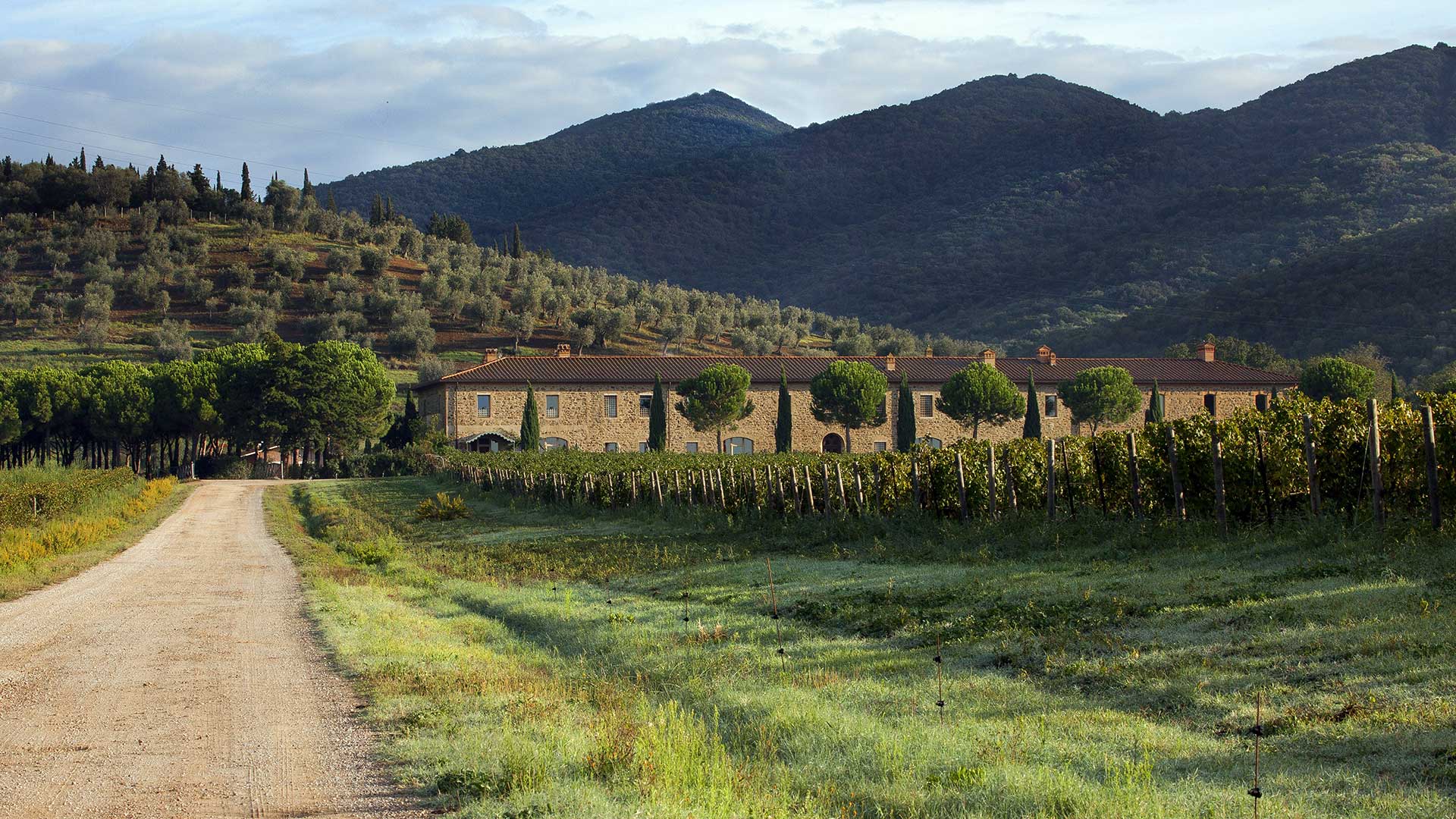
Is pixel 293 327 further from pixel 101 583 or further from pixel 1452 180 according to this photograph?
pixel 1452 180

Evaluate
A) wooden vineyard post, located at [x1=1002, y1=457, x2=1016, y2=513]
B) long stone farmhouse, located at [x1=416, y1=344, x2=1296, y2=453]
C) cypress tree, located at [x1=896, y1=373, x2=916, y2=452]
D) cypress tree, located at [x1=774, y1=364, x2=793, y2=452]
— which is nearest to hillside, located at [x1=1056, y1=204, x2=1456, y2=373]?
long stone farmhouse, located at [x1=416, y1=344, x2=1296, y2=453]

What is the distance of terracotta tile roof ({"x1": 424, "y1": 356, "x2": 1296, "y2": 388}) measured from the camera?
236 feet

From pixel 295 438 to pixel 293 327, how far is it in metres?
33.7

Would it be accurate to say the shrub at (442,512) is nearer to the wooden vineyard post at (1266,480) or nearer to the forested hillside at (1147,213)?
the wooden vineyard post at (1266,480)

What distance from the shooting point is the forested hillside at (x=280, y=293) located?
9962 cm

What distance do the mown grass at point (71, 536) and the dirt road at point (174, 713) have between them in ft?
8.70

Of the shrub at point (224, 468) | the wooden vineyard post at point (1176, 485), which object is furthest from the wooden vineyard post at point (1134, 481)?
the shrub at point (224, 468)

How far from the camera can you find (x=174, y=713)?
29.2 ft

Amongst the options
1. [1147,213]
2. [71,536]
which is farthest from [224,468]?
[1147,213]

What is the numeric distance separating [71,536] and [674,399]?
159 ft

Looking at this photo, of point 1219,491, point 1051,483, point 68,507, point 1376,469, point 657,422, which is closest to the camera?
point 1376,469

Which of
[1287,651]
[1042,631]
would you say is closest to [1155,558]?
[1042,631]

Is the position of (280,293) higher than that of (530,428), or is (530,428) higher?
(280,293)

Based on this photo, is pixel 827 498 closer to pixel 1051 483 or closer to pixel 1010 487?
pixel 1010 487
